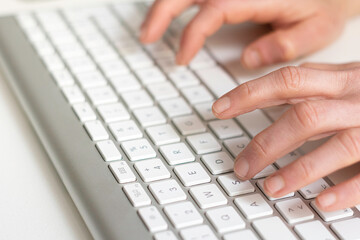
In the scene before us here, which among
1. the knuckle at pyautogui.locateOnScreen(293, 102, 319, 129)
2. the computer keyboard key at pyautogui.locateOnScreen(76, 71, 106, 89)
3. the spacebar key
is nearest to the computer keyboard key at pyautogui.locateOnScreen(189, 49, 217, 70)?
the spacebar key

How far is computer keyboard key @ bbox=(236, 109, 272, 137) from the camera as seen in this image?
0.57m

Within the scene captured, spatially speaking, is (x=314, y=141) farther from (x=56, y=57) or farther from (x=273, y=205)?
(x=56, y=57)

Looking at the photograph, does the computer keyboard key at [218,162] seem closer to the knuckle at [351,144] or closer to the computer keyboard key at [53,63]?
the knuckle at [351,144]

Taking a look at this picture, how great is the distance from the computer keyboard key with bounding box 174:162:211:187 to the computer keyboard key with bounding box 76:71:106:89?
18 cm

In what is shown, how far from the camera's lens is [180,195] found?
18.3 inches

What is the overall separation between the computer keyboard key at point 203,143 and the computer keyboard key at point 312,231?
12 cm

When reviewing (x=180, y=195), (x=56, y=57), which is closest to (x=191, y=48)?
(x=56, y=57)

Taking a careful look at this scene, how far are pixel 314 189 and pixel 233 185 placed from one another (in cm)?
7

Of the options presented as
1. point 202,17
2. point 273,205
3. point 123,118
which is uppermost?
point 202,17

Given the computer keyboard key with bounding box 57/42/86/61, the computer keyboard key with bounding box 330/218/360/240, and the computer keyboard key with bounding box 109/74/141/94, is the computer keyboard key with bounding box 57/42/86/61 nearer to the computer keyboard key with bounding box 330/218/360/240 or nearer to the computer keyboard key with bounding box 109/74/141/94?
the computer keyboard key with bounding box 109/74/141/94

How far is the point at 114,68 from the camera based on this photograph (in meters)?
0.67

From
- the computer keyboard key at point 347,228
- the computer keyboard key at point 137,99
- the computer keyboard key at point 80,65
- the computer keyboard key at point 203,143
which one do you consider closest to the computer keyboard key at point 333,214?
the computer keyboard key at point 347,228

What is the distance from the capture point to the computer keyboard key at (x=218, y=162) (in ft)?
1.65

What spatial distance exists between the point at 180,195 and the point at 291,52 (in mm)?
327
